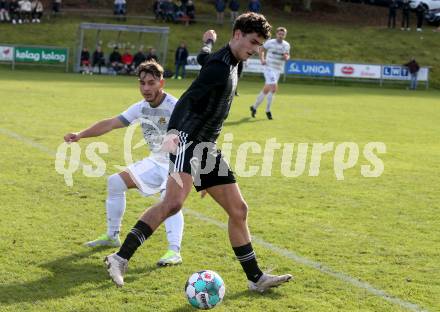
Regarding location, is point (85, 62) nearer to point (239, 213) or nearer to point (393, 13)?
point (393, 13)

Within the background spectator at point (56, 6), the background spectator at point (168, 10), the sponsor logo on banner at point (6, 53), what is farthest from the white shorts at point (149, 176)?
the background spectator at point (56, 6)

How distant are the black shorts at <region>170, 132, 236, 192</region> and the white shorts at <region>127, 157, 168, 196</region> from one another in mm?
1168

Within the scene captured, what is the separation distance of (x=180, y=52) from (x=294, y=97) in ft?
33.6

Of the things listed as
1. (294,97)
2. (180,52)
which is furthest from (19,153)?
(180,52)

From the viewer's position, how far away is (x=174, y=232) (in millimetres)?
6863

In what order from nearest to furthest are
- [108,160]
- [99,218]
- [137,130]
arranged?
[99,218] < [108,160] < [137,130]

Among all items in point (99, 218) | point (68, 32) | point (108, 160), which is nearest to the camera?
point (99, 218)

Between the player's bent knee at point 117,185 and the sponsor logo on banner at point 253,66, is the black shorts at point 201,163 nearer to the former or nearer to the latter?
the player's bent knee at point 117,185

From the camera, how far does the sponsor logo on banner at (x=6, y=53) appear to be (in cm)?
3731

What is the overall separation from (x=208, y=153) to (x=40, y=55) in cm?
3363

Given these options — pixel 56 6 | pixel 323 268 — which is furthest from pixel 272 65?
pixel 56 6

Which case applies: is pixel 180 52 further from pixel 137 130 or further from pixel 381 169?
pixel 381 169

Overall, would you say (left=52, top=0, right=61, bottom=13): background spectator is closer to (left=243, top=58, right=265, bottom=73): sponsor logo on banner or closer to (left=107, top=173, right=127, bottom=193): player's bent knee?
(left=243, top=58, right=265, bottom=73): sponsor logo on banner

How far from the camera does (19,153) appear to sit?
485 inches
